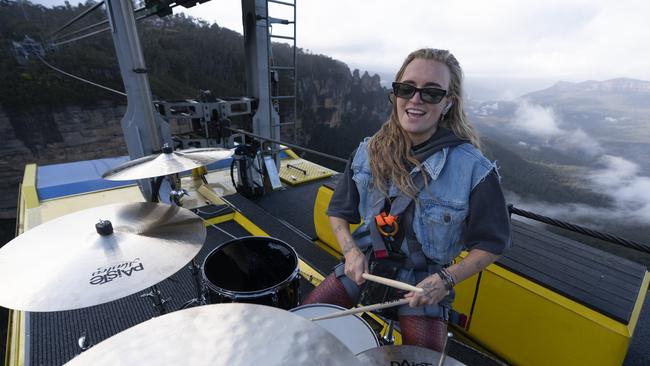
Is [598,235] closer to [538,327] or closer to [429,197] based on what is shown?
[538,327]

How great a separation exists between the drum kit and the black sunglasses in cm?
114

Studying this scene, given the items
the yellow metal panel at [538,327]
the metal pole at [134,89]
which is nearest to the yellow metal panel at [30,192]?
the metal pole at [134,89]

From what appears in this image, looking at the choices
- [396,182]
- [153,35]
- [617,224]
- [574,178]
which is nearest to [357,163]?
[396,182]

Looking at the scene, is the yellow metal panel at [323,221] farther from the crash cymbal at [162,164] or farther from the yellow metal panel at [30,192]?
the yellow metal panel at [30,192]

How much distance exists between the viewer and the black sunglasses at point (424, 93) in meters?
1.44

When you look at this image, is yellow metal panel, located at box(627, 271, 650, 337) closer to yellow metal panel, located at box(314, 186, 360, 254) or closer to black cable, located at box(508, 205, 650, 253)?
black cable, located at box(508, 205, 650, 253)

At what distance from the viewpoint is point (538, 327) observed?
78.2 inches

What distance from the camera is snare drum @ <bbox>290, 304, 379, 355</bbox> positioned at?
144cm

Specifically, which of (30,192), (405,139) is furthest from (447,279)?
(30,192)

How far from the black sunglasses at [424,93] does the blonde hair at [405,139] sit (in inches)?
3.6

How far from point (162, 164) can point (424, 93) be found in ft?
7.41

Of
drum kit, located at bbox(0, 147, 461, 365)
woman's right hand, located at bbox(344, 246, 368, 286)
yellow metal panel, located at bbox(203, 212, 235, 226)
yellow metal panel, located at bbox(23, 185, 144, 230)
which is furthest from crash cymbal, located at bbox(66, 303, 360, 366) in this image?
yellow metal panel, located at bbox(23, 185, 144, 230)

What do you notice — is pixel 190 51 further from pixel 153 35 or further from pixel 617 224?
pixel 617 224

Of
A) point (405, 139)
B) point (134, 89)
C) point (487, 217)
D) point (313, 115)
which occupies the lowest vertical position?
point (313, 115)
